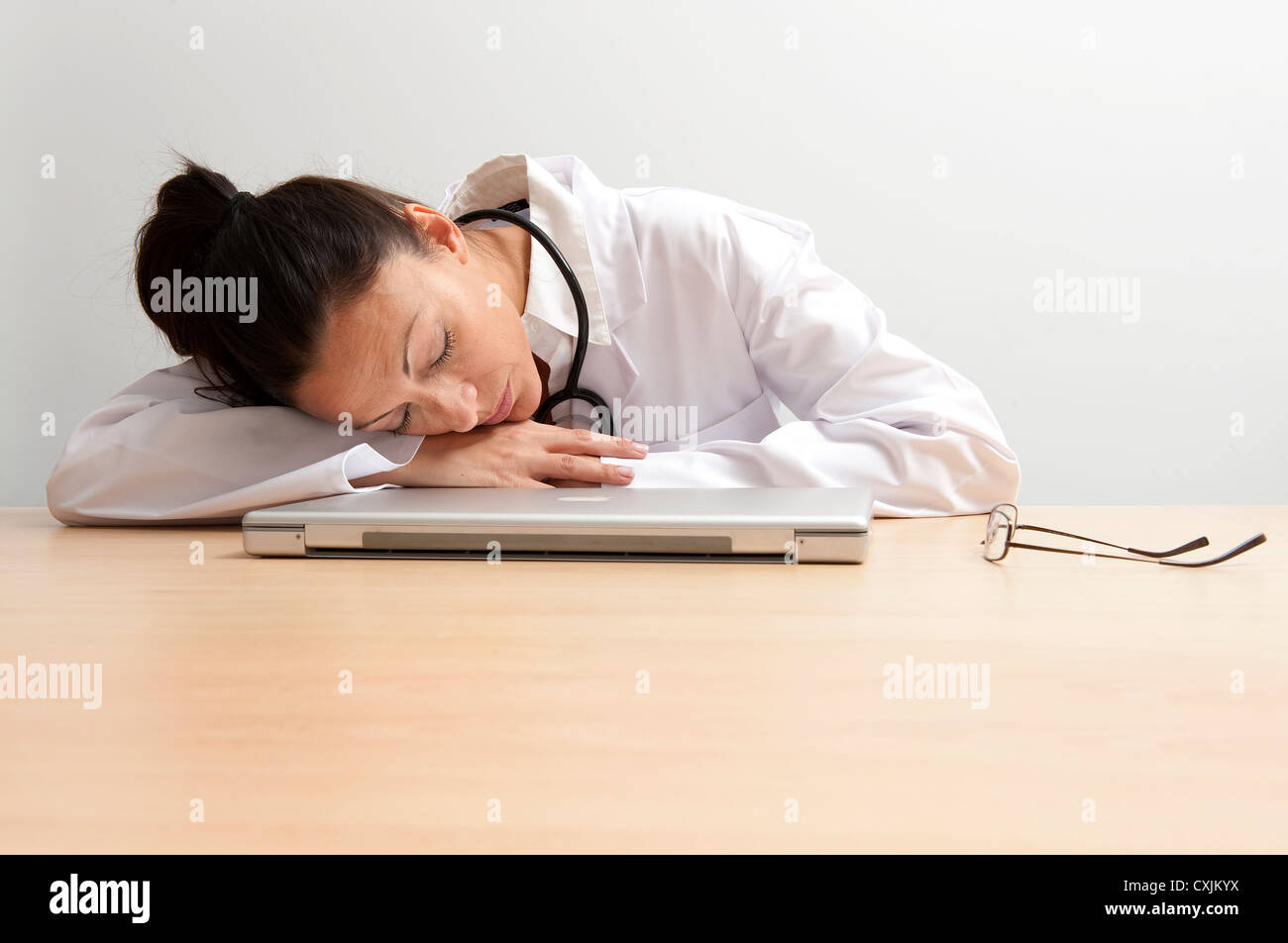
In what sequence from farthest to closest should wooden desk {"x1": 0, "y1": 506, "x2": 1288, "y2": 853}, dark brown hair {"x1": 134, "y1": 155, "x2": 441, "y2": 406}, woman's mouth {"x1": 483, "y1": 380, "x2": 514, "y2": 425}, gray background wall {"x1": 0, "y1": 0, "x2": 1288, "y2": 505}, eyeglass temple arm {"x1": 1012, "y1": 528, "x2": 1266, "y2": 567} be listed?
gray background wall {"x1": 0, "y1": 0, "x2": 1288, "y2": 505} < woman's mouth {"x1": 483, "y1": 380, "x2": 514, "y2": 425} < dark brown hair {"x1": 134, "y1": 155, "x2": 441, "y2": 406} < eyeglass temple arm {"x1": 1012, "y1": 528, "x2": 1266, "y2": 567} < wooden desk {"x1": 0, "y1": 506, "x2": 1288, "y2": 853}

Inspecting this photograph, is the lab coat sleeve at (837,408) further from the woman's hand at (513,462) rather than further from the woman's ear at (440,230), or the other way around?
the woman's ear at (440,230)

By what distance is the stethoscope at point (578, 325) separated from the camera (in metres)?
1.14

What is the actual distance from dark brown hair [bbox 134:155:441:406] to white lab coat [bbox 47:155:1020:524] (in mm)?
68

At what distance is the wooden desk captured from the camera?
0.28m

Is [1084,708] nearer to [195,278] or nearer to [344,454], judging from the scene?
[344,454]

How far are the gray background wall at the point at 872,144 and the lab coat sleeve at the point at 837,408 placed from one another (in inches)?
26.0

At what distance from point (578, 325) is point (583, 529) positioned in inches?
20.0

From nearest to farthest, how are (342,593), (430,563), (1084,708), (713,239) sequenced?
(1084,708) → (342,593) → (430,563) → (713,239)

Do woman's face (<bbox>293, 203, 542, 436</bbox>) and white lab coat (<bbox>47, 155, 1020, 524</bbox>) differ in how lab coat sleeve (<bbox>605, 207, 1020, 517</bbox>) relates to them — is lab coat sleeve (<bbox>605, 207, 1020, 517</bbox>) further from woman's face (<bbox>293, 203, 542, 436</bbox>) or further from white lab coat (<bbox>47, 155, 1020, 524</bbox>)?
woman's face (<bbox>293, 203, 542, 436</bbox>)

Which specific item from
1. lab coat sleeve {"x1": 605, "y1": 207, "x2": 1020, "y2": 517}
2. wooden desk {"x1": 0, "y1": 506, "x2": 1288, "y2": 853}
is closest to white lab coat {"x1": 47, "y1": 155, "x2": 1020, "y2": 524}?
lab coat sleeve {"x1": 605, "y1": 207, "x2": 1020, "y2": 517}

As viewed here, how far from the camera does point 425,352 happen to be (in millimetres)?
961

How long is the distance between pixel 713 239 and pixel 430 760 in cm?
95

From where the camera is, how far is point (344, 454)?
0.93 m
